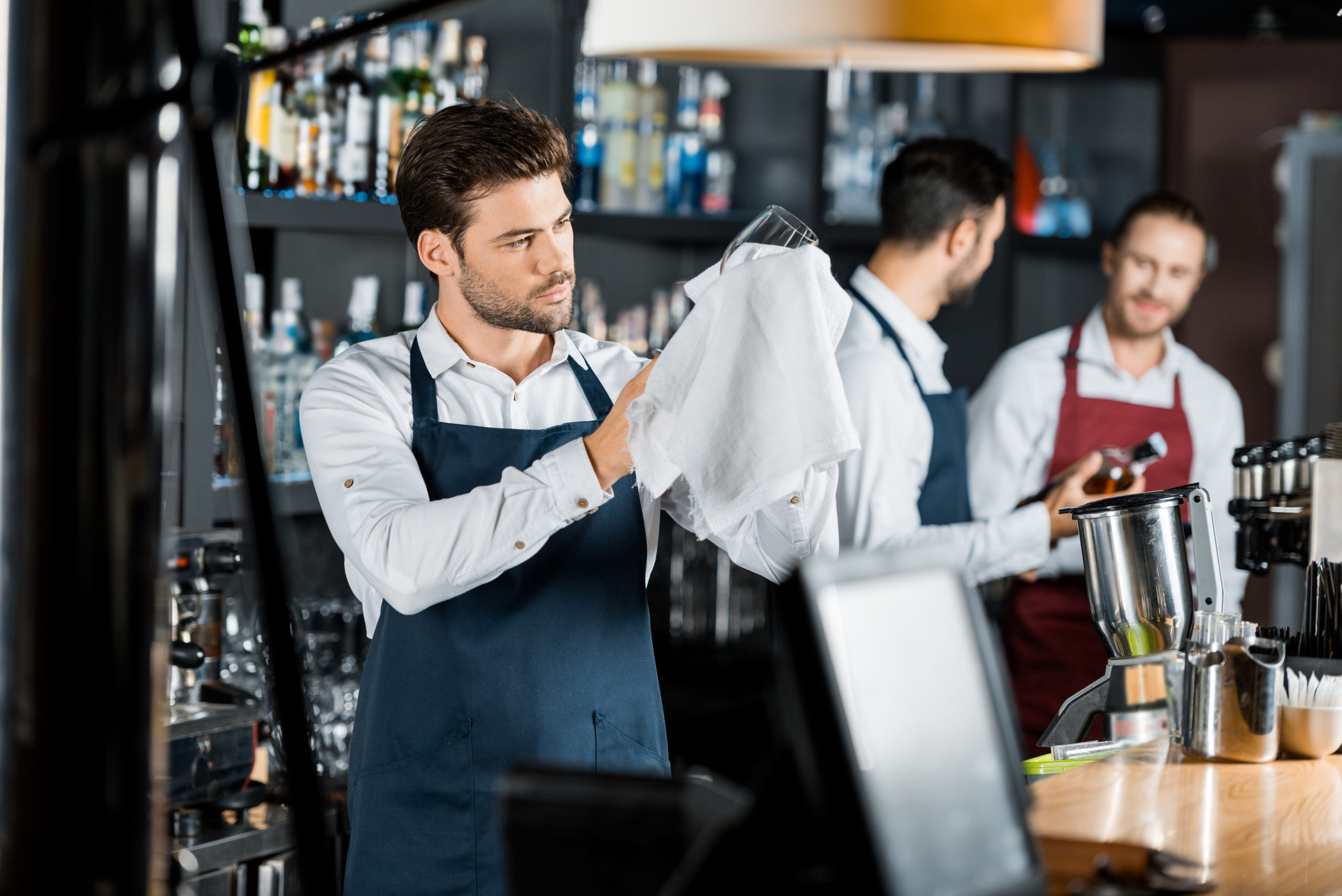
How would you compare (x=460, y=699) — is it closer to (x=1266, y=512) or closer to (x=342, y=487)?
(x=342, y=487)

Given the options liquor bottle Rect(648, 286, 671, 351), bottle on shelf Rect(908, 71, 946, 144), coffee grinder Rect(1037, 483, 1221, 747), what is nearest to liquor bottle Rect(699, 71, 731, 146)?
liquor bottle Rect(648, 286, 671, 351)

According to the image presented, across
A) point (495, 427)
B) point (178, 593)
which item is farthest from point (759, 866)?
point (178, 593)

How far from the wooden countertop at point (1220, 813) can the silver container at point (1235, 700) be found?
0.7 inches

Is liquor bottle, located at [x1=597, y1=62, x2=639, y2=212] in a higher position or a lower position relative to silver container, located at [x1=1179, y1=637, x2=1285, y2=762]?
higher

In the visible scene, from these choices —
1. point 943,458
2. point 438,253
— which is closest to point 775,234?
point 438,253

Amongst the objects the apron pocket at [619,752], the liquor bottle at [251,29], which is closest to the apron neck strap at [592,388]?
the apron pocket at [619,752]

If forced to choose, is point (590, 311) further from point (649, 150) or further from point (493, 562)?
point (493, 562)

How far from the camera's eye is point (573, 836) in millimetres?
852

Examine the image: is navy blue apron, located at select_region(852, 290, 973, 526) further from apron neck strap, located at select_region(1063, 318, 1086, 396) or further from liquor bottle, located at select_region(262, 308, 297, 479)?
liquor bottle, located at select_region(262, 308, 297, 479)

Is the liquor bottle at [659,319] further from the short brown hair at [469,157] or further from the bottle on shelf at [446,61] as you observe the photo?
the short brown hair at [469,157]

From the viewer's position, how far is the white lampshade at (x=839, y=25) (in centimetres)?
148

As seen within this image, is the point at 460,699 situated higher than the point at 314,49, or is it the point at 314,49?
the point at 314,49

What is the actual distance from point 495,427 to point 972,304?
2427mm

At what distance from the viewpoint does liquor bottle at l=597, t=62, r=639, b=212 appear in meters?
3.73
